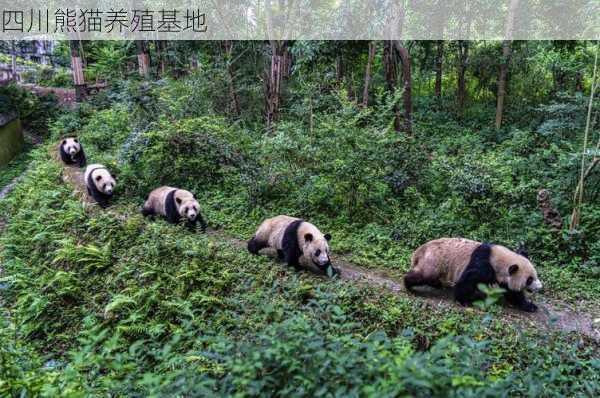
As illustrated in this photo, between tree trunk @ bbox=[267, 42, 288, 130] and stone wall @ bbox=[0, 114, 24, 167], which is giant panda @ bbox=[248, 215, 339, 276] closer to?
tree trunk @ bbox=[267, 42, 288, 130]

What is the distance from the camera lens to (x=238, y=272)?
772cm

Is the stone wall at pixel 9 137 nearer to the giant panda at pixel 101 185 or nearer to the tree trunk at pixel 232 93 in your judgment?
the tree trunk at pixel 232 93

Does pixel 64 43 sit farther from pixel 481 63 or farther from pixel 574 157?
pixel 574 157

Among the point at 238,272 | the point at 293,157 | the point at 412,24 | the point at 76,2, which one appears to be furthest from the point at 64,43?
the point at 238,272

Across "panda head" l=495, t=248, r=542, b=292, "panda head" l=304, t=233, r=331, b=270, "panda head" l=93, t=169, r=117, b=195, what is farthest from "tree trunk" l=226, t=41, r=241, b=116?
"panda head" l=495, t=248, r=542, b=292

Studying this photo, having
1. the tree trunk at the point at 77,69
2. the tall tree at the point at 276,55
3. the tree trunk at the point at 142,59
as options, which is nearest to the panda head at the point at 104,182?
the tall tree at the point at 276,55

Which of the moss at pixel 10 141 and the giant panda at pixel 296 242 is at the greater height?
the moss at pixel 10 141

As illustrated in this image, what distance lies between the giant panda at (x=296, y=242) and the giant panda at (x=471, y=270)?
4.78ft

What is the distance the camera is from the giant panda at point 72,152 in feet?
46.6

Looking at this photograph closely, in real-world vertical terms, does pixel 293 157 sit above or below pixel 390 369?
above

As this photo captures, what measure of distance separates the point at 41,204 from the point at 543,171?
1296cm

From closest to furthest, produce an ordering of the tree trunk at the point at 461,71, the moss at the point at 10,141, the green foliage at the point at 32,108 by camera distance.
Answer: the moss at the point at 10,141
the tree trunk at the point at 461,71
the green foliage at the point at 32,108

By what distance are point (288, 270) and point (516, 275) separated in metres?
3.57

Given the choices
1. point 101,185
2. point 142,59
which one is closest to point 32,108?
point 142,59
